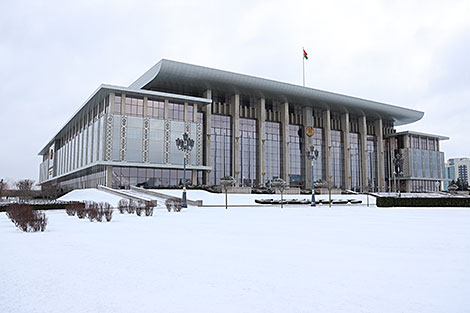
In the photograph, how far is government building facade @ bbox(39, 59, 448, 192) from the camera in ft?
173

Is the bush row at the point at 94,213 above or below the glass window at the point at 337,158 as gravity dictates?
below

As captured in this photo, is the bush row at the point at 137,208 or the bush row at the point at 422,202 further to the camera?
the bush row at the point at 422,202

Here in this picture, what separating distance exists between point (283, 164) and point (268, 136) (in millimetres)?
5980

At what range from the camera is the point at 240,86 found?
63156 millimetres

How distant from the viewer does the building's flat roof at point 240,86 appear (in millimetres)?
56812

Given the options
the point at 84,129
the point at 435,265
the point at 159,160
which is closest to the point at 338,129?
the point at 159,160

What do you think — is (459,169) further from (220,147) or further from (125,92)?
(125,92)

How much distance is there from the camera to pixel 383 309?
14.6 feet

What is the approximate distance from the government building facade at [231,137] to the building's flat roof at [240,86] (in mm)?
172

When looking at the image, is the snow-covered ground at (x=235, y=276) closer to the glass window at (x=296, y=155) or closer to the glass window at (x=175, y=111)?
the glass window at (x=175, y=111)

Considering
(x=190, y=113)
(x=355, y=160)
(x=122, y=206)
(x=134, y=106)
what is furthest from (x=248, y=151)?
(x=122, y=206)

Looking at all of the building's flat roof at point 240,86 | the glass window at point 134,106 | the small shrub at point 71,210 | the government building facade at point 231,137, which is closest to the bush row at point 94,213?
the small shrub at point 71,210

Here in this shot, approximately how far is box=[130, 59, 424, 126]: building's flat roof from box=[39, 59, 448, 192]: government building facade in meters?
0.17

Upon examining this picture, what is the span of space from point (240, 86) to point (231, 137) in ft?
30.2
